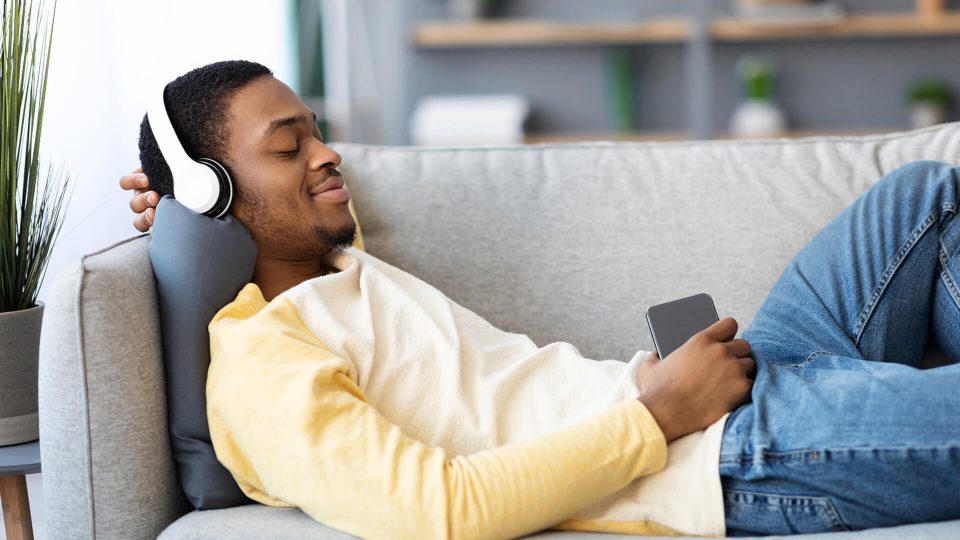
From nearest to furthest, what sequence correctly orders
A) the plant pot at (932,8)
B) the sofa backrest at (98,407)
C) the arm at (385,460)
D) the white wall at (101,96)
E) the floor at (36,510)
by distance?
the arm at (385,460), the sofa backrest at (98,407), the floor at (36,510), the white wall at (101,96), the plant pot at (932,8)

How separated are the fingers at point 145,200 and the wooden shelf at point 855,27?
2694 millimetres

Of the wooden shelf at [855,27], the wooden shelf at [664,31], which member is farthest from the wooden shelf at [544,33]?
the wooden shelf at [855,27]

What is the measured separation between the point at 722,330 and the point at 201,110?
30.1 inches

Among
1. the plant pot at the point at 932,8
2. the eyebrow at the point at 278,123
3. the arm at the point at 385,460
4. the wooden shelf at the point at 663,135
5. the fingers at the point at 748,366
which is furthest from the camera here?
the wooden shelf at the point at 663,135

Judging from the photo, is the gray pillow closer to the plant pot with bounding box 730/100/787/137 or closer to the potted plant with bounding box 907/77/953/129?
the plant pot with bounding box 730/100/787/137

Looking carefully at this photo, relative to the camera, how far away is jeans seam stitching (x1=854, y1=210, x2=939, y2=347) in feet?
4.61

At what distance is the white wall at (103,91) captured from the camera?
6.53 feet

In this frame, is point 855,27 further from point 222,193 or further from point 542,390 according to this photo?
point 222,193

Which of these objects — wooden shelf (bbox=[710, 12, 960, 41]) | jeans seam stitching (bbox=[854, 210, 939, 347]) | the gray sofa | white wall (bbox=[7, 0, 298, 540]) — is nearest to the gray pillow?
the gray sofa

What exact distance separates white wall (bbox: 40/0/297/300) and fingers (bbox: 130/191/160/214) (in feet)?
1.66

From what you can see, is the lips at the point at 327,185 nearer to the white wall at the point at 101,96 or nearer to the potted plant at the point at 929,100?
the white wall at the point at 101,96

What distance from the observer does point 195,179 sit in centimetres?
131

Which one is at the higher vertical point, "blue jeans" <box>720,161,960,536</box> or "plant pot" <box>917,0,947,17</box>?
"plant pot" <box>917,0,947,17</box>

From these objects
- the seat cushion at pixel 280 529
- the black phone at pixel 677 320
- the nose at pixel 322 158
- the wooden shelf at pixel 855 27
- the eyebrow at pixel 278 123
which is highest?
the wooden shelf at pixel 855 27
